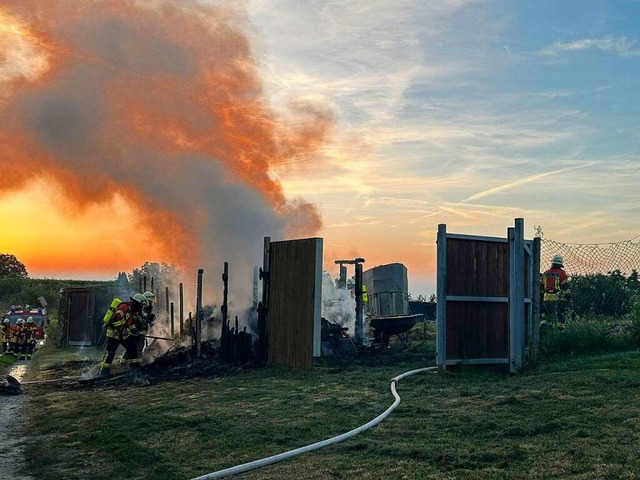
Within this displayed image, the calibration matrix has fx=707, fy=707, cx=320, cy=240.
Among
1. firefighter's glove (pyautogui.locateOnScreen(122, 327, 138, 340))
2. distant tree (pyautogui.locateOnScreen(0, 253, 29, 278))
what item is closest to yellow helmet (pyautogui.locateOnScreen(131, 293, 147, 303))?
firefighter's glove (pyautogui.locateOnScreen(122, 327, 138, 340))

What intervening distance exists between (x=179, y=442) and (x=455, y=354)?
614 cm

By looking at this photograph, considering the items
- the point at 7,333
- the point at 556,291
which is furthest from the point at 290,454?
the point at 7,333

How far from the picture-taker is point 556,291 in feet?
51.5

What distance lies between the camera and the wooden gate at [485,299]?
12.6 metres

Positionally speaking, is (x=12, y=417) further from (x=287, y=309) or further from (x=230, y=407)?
(x=287, y=309)

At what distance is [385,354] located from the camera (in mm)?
17156

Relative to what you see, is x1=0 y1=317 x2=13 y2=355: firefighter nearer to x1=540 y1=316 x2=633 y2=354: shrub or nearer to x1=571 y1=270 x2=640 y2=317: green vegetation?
x1=540 y1=316 x2=633 y2=354: shrub

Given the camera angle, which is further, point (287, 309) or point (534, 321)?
point (287, 309)

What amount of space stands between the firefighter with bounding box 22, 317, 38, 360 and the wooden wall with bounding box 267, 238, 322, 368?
10626mm

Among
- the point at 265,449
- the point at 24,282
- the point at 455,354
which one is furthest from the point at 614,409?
the point at 24,282

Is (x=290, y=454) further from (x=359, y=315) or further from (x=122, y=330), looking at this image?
(x=359, y=315)

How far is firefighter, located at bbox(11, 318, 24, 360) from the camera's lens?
76.1 ft

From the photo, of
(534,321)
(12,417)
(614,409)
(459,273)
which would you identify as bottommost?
(12,417)

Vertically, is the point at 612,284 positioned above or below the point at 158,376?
above
